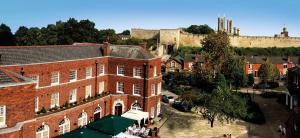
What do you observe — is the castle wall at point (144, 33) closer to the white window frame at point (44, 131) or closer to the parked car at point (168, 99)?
the parked car at point (168, 99)

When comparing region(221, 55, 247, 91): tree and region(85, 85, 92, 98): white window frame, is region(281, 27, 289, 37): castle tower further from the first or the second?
region(85, 85, 92, 98): white window frame

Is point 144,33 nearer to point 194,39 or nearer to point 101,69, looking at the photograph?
point 194,39

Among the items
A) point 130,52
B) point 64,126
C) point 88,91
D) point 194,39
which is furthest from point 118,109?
point 194,39

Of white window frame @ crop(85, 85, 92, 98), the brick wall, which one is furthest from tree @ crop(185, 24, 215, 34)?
white window frame @ crop(85, 85, 92, 98)

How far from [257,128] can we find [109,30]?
65736mm

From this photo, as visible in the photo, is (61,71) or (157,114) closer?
(61,71)

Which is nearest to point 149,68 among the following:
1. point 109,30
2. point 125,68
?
point 125,68

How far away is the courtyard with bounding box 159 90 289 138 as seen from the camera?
115 feet

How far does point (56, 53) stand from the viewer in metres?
33.0

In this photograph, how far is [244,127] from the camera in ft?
125

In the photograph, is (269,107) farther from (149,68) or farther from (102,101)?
(102,101)

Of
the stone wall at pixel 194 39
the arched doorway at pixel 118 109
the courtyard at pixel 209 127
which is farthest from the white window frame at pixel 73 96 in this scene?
the stone wall at pixel 194 39

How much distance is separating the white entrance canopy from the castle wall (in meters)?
69.1

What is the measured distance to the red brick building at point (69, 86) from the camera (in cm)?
1981
